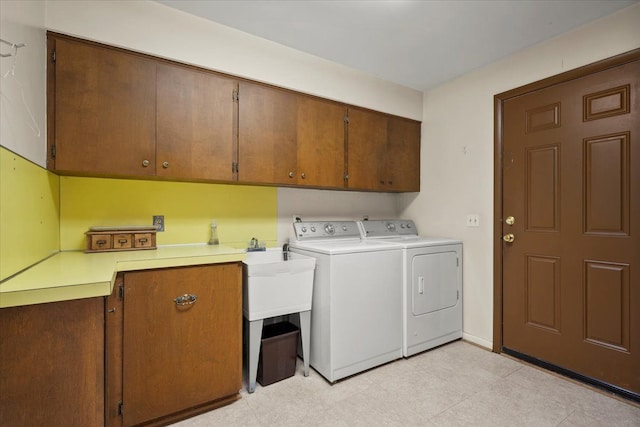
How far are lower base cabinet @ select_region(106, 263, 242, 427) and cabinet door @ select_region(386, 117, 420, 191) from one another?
184 cm

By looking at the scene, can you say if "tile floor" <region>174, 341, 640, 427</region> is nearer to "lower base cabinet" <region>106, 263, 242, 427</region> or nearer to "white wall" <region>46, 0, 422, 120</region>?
"lower base cabinet" <region>106, 263, 242, 427</region>

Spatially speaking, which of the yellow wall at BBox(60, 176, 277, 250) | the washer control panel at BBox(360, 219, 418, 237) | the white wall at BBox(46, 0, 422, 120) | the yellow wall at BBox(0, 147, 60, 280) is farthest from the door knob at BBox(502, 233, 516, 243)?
the yellow wall at BBox(0, 147, 60, 280)

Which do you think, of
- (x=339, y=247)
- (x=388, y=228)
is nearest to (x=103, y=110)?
(x=339, y=247)

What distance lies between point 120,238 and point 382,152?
7.34 feet

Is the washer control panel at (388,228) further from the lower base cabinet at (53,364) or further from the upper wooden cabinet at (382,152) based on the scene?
the lower base cabinet at (53,364)

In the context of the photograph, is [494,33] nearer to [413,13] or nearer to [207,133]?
[413,13]

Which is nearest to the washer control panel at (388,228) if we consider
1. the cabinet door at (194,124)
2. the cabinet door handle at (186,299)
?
the cabinet door at (194,124)

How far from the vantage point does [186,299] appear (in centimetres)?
164

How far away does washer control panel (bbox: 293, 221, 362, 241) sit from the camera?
2.59 meters

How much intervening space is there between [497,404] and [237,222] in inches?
85.3

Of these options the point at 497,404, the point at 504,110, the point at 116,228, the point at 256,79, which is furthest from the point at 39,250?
the point at 504,110

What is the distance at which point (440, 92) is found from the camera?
3002 millimetres

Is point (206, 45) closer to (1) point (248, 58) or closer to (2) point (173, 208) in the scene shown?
(1) point (248, 58)

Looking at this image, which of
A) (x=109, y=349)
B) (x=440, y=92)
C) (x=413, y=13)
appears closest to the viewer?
(x=109, y=349)
